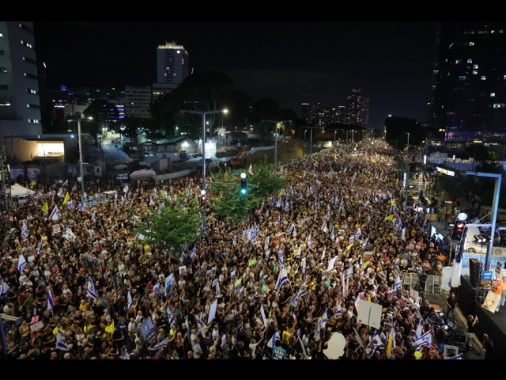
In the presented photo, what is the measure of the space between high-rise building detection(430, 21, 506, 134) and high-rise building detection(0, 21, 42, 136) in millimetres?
138035

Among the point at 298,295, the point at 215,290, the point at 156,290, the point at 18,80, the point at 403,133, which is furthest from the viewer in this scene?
the point at 403,133

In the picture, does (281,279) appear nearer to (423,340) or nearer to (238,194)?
(423,340)

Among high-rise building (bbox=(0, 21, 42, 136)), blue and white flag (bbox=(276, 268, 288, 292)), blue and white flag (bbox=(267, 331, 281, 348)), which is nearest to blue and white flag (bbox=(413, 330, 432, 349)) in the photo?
blue and white flag (bbox=(267, 331, 281, 348))

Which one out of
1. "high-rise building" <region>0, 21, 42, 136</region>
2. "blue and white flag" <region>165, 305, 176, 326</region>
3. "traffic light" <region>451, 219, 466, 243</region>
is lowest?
"blue and white flag" <region>165, 305, 176, 326</region>

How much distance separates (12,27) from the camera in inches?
2218

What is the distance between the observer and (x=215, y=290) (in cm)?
1308

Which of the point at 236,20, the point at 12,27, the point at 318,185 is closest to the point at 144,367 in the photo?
the point at 236,20

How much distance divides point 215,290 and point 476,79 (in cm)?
16283

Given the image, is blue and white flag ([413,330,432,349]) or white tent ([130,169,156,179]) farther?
white tent ([130,169,156,179])

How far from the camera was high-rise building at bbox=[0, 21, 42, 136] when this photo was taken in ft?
183

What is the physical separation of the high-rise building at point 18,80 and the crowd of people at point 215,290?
41121 millimetres

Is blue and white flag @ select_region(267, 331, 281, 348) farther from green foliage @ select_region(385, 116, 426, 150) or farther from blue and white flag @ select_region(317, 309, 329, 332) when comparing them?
green foliage @ select_region(385, 116, 426, 150)

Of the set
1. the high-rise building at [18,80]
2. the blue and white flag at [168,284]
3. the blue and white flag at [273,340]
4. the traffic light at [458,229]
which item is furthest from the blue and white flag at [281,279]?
the high-rise building at [18,80]

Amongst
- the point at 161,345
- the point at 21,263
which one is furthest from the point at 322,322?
the point at 21,263
